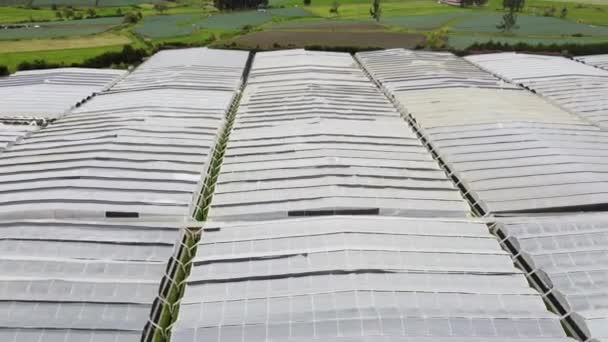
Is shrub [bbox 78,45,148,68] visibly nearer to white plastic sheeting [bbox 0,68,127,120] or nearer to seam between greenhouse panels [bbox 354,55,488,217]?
white plastic sheeting [bbox 0,68,127,120]

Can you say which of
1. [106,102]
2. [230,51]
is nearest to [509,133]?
[106,102]

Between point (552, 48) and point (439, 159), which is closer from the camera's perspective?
point (439, 159)

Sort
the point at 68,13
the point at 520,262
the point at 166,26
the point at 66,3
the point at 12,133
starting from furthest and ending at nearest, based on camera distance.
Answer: the point at 66,3 → the point at 68,13 → the point at 166,26 → the point at 12,133 → the point at 520,262

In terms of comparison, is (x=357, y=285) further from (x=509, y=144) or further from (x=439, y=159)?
(x=509, y=144)

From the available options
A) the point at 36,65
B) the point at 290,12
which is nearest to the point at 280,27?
the point at 290,12

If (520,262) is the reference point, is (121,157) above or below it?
above

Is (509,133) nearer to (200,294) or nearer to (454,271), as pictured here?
(454,271)

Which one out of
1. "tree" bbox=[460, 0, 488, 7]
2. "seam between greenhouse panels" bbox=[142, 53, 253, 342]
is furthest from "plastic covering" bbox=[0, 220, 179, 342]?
"tree" bbox=[460, 0, 488, 7]
